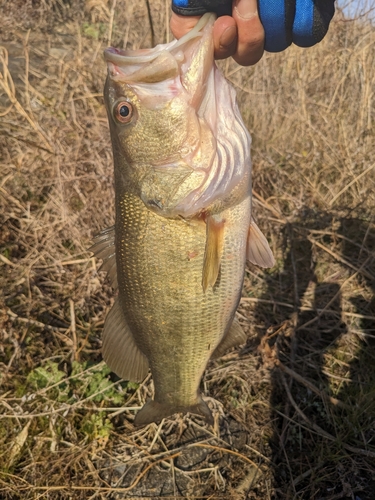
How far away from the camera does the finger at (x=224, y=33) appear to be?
146 centimetres

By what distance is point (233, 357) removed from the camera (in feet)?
10.2

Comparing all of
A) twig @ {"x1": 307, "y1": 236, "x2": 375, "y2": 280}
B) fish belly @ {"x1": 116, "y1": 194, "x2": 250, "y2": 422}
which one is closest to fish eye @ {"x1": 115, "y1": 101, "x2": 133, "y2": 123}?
fish belly @ {"x1": 116, "y1": 194, "x2": 250, "y2": 422}

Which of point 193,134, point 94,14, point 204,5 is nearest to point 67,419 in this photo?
point 193,134

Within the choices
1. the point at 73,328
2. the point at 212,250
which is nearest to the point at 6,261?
the point at 73,328

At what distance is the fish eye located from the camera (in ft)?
5.06

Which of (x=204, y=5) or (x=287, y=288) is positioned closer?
(x=204, y=5)

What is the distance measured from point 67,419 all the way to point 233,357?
1222mm

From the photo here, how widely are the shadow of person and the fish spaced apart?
1274 millimetres

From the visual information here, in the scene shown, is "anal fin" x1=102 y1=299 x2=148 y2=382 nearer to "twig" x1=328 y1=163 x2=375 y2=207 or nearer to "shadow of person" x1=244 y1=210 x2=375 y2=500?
"shadow of person" x1=244 y1=210 x2=375 y2=500

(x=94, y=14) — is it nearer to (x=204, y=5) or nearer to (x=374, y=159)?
(x=374, y=159)

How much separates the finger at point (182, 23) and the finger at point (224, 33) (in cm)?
9

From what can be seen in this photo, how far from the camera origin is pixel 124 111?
1.55 metres

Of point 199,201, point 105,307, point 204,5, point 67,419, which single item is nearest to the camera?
point 204,5

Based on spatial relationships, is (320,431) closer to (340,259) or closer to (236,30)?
(340,259)
